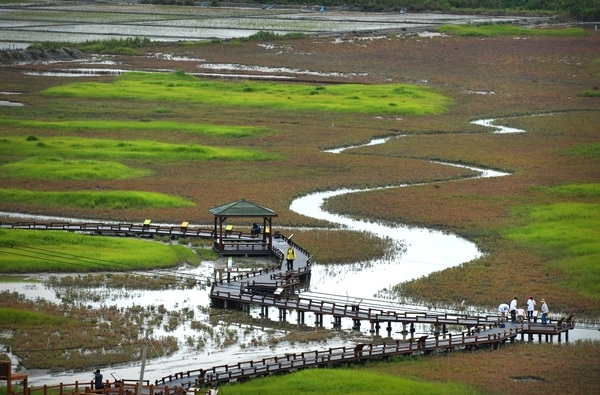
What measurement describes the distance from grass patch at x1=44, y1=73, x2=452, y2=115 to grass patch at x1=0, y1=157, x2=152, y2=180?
36827mm

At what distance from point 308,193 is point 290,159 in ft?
39.7

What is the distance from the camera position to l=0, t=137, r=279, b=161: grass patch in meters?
93.4

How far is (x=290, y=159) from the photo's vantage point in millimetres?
94375

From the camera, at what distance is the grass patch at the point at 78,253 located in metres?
61.6

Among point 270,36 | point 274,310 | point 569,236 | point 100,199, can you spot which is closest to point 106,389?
point 274,310

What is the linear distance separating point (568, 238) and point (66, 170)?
33620mm

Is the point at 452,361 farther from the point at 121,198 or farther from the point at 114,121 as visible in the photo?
the point at 114,121

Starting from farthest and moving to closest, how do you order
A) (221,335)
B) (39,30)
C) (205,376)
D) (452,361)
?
(39,30) → (221,335) → (452,361) → (205,376)

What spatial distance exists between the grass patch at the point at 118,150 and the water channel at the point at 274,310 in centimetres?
1850

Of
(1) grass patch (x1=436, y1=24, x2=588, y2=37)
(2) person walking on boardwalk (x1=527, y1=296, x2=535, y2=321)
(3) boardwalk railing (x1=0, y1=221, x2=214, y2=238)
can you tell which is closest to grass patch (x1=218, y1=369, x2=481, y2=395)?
(2) person walking on boardwalk (x1=527, y1=296, x2=535, y2=321)

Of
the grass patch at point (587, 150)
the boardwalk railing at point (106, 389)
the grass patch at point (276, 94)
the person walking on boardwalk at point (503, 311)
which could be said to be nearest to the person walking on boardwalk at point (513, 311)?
the person walking on boardwalk at point (503, 311)

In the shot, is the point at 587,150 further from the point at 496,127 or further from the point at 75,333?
the point at 75,333

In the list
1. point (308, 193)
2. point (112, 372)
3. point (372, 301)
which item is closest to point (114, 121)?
point (308, 193)

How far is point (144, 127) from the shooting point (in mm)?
108188
